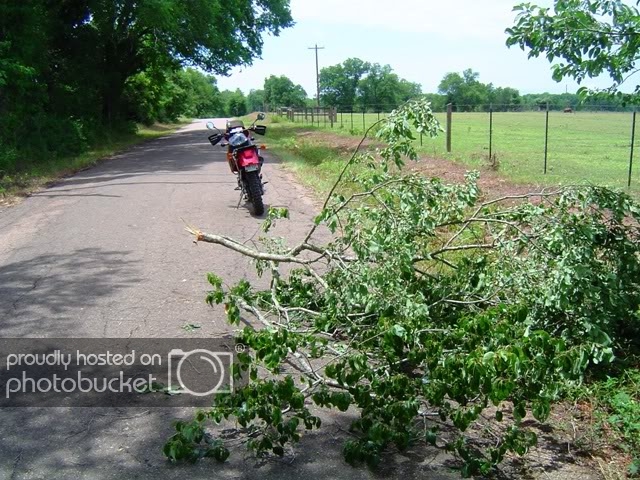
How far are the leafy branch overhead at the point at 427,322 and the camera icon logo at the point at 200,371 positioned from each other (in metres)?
0.26

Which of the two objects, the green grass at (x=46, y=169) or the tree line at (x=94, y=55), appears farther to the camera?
the tree line at (x=94, y=55)

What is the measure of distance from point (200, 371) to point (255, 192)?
5.79 metres

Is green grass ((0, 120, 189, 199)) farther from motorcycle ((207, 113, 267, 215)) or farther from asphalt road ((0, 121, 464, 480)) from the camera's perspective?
motorcycle ((207, 113, 267, 215))

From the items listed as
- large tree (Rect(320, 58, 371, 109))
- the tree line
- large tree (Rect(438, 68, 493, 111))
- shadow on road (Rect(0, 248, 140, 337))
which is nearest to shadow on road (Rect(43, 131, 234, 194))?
the tree line

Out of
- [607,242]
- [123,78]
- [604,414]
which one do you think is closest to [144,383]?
[604,414]

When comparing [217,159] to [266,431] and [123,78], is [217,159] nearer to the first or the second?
[123,78]

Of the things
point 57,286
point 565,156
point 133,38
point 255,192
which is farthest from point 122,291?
point 133,38

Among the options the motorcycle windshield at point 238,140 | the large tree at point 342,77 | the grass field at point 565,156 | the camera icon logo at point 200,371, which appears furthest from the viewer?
the large tree at point 342,77

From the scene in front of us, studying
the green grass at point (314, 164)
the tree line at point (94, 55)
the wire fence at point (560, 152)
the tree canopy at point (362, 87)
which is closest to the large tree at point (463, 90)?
the tree canopy at point (362, 87)

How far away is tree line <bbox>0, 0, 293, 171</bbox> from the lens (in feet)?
56.7

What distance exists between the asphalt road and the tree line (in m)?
4.08

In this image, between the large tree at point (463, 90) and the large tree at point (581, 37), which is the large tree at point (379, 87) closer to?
the large tree at point (463, 90)

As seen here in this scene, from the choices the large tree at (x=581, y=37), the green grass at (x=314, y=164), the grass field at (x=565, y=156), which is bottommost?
the grass field at (x=565, y=156)

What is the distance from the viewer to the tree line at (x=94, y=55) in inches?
681
